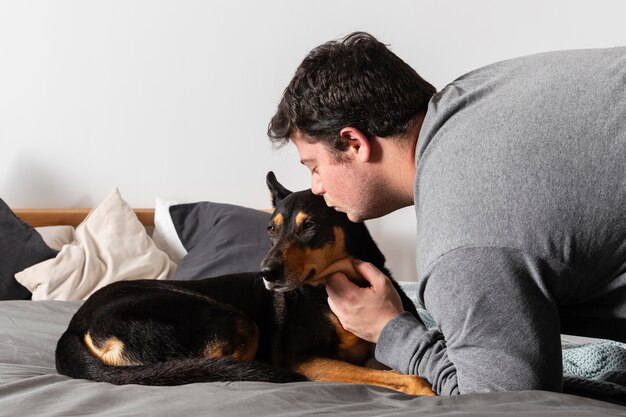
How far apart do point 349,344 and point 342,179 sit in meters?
0.59

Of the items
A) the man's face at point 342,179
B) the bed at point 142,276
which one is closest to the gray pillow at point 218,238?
the bed at point 142,276

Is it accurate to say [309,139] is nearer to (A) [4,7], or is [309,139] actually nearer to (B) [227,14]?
(B) [227,14]

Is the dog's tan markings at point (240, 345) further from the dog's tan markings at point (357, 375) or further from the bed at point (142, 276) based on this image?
the bed at point (142, 276)

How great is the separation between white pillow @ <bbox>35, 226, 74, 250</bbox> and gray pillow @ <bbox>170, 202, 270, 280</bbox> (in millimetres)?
546

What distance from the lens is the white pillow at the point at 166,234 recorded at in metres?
3.92

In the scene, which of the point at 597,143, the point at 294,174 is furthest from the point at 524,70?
the point at 294,174

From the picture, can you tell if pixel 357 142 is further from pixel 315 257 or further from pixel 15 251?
pixel 15 251

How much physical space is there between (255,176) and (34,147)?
1189mm

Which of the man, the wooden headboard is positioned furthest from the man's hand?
the wooden headboard

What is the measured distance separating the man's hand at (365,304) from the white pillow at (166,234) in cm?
198

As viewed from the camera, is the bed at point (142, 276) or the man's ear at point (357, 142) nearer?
the bed at point (142, 276)

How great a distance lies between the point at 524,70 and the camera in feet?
4.92

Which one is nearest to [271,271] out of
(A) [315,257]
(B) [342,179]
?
(A) [315,257]

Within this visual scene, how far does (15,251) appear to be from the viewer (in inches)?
141
